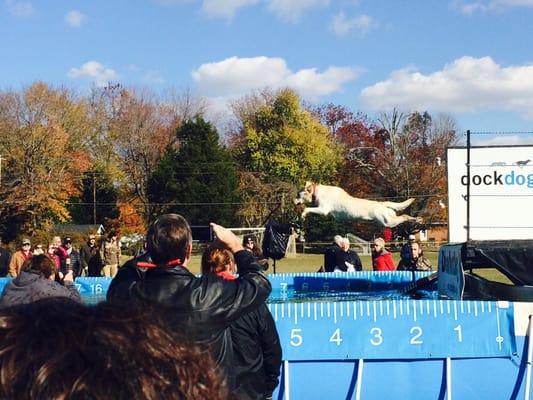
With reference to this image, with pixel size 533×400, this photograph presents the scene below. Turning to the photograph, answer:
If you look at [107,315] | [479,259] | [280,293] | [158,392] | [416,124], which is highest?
[416,124]

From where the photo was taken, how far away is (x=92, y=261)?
17828 mm

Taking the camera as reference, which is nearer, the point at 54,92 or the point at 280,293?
the point at 280,293

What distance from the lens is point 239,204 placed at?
192 feet

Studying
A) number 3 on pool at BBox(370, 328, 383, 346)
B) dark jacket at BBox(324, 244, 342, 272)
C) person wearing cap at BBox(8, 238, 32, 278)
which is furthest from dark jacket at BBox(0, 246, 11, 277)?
number 3 on pool at BBox(370, 328, 383, 346)

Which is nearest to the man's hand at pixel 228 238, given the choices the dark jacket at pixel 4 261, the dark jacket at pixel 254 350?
the dark jacket at pixel 254 350

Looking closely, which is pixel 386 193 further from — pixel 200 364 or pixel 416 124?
pixel 200 364

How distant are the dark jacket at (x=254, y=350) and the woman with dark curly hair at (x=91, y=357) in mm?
3203

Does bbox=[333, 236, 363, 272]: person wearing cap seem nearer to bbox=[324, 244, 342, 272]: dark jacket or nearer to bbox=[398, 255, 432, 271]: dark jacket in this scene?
bbox=[324, 244, 342, 272]: dark jacket

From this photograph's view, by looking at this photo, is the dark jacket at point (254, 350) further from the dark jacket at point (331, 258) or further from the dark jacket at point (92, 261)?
the dark jacket at point (92, 261)

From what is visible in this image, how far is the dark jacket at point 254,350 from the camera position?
4445 mm

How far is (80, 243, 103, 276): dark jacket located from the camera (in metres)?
17.7

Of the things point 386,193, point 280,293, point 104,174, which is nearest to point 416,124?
point 386,193

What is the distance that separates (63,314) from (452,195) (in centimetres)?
872

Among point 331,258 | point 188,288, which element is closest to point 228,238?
point 188,288
